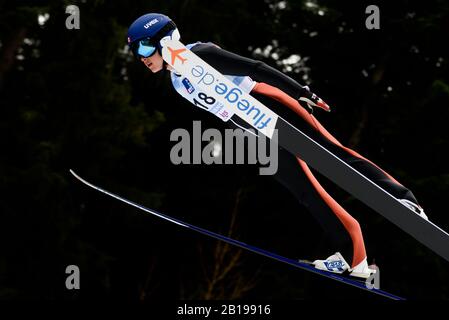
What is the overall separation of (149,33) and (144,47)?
0.34 ft

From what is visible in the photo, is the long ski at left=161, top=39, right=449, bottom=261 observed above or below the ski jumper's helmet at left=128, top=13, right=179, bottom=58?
below

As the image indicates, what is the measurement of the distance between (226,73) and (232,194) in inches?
426

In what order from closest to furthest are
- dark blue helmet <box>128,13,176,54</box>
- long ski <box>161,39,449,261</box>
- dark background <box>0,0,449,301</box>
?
long ski <box>161,39,449,261</box>
dark blue helmet <box>128,13,176,54</box>
dark background <box>0,0,449,301</box>

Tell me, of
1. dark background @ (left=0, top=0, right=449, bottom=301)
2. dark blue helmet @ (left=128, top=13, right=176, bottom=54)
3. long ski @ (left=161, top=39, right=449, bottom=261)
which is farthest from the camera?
dark background @ (left=0, top=0, right=449, bottom=301)

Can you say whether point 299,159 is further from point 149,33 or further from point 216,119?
point 216,119

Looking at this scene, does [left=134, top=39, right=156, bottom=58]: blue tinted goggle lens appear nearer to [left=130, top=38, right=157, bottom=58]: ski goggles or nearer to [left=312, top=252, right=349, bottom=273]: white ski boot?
[left=130, top=38, right=157, bottom=58]: ski goggles

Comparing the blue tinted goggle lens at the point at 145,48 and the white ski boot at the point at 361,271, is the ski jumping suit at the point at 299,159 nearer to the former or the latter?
the white ski boot at the point at 361,271

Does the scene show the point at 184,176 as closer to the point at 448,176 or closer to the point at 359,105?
the point at 359,105

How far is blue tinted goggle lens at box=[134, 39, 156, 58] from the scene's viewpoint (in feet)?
16.8

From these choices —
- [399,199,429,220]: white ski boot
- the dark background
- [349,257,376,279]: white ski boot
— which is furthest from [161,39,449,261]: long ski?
the dark background

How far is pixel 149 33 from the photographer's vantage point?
16.7ft

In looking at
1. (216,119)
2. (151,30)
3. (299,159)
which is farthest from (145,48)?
(216,119)

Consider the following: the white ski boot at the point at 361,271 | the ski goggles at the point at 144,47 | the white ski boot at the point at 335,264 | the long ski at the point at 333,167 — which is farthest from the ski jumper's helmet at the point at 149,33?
the white ski boot at the point at 361,271

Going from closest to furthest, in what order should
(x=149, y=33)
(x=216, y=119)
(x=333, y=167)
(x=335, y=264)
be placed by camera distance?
(x=333, y=167), (x=149, y=33), (x=335, y=264), (x=216, y=119)
